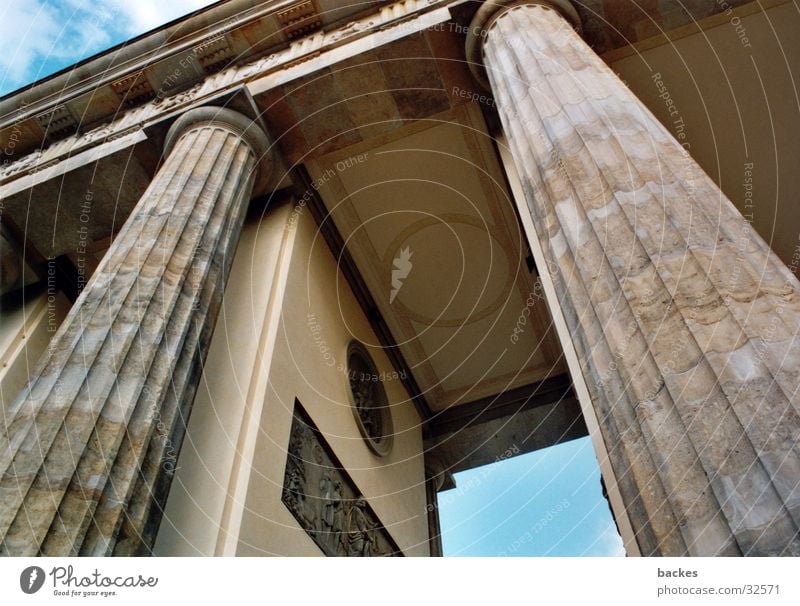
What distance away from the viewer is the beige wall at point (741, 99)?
6.47m

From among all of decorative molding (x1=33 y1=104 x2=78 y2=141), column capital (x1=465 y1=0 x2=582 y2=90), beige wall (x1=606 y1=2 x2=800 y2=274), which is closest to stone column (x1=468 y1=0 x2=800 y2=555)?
column capital (x1=465 y1=0 x2=582 y2=90)

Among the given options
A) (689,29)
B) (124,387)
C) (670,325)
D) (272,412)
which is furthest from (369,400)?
(670,325)

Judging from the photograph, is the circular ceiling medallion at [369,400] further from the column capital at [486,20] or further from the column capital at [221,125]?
the column capital at [486,20]

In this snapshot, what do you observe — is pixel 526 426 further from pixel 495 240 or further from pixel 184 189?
pixel 184 189

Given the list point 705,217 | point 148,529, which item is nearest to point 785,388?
point 705,217

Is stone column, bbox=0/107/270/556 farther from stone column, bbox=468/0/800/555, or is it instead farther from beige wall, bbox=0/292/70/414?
beige wall, bbox=0/292/70/414

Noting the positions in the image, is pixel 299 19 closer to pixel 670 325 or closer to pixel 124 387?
pixel 124 387

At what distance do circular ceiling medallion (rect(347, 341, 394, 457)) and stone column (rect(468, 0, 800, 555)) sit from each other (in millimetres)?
4477

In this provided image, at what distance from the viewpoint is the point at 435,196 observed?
788cm

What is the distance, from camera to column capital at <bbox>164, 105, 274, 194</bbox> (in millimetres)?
6223

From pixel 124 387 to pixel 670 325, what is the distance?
3050 mm

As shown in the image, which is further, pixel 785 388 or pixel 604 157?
pixel 604 157

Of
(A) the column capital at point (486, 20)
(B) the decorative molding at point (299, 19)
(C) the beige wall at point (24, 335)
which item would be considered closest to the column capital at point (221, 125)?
(B) the decorative molding at point (299, 19)

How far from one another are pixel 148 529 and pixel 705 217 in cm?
337
